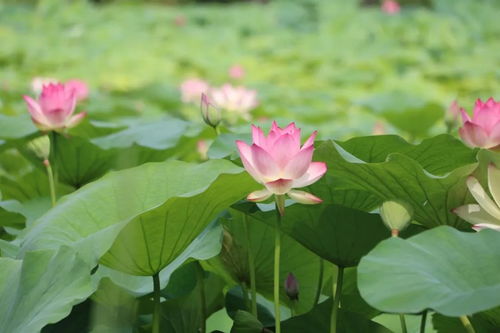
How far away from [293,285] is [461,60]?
4545 millimetres

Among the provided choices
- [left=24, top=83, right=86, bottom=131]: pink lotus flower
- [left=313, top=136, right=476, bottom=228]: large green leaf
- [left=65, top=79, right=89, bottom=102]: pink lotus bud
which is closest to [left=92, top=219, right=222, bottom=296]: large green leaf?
[left=313, top=136, right=476, bottom=228]: large green leaf

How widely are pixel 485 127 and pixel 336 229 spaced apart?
197 millimetres

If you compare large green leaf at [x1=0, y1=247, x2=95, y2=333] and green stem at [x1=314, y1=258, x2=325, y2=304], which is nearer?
large green leaf at [x1=0, y1=247, x2=95, y2=333]

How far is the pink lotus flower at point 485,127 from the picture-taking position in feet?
2.63

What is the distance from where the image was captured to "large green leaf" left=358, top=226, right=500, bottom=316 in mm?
549

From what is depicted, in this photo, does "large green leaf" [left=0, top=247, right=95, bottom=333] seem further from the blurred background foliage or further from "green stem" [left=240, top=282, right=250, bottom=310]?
the blurred background foliage

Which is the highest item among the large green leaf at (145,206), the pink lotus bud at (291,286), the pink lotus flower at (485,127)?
the pink lotus flower at (485,127)

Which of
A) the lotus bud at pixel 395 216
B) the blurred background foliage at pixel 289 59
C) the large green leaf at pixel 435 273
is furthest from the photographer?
the blurred background foliage at pixel 289 59

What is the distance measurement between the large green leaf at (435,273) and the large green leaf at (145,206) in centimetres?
16

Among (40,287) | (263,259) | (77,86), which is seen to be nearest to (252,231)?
(263,259)

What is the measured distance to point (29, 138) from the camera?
127 cm

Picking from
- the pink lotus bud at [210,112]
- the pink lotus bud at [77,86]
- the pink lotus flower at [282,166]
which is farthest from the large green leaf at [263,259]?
the pink lotus bud at [77,86]

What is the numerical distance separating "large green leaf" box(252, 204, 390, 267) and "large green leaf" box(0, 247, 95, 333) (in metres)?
0.20

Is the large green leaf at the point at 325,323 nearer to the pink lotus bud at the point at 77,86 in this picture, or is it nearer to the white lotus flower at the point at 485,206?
the white lotus flower at the point at 485,206
